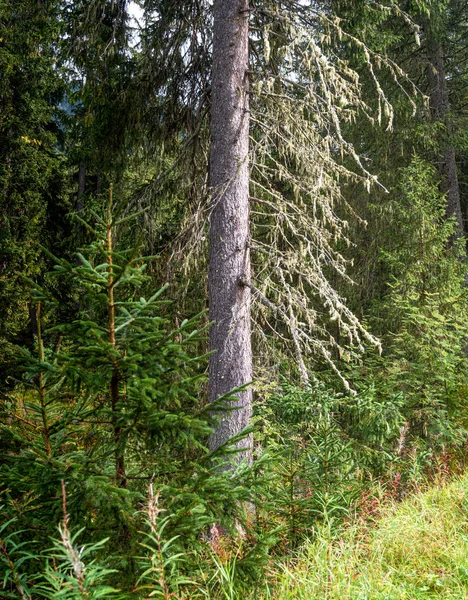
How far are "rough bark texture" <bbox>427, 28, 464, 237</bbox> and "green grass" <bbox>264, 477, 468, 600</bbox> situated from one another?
786cm

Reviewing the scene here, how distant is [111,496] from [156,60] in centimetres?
569

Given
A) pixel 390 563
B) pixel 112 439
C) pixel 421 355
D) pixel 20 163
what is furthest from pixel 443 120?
pixel 112 439

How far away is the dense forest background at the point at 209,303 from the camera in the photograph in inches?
96.5

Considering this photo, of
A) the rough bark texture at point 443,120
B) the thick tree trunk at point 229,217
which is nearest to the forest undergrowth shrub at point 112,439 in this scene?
the thick tree trunk at point 229,217

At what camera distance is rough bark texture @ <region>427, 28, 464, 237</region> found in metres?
10.5

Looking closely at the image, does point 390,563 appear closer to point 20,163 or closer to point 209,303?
point 209,303

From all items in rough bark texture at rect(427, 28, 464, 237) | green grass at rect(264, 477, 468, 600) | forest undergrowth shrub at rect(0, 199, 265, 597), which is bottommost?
green grass at rect(264, 477, 468, 600)

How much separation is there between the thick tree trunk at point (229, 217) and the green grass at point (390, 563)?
190 cm

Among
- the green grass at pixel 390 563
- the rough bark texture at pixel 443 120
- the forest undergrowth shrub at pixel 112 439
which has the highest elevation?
the rough bark texture at pixel 443 120

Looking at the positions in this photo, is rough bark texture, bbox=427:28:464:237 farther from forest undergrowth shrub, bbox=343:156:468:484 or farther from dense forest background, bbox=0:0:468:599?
forest undergrowth shrub, bbox=343:156:468:484

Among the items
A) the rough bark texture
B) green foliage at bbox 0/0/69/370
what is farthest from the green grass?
green foliage at bbox 0/0/69/370

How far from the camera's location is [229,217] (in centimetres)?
552

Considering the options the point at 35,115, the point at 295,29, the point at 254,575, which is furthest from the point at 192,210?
the point at 35,115

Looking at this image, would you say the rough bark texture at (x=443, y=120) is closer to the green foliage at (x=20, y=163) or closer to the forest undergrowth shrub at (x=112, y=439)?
the green foliage at (x=20, y=163)
